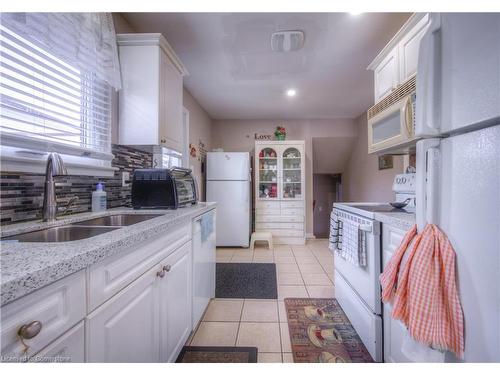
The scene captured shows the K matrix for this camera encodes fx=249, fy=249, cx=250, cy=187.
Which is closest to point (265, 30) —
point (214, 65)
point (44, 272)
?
point (214, 65)

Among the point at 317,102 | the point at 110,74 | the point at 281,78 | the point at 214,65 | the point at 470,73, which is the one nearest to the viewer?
the point at 470,73

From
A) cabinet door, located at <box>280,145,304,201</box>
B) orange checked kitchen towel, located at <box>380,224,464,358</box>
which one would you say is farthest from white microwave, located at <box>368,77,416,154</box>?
cabinet door, located at <box>280,145,304,201</box>

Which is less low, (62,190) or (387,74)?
(387,74)

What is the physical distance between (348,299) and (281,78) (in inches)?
99.5

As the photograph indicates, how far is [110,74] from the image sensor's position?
176 cm

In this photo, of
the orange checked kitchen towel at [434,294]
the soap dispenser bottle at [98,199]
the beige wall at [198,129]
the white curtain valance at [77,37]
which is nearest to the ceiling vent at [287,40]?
the white curtain valance at [77,37]

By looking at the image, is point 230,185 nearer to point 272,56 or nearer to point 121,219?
point 272,56

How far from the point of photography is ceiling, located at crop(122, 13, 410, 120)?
2.03 m

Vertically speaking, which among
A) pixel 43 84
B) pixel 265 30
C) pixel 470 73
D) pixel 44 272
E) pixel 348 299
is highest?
pixel 265 30

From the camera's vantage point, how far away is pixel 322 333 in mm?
1779

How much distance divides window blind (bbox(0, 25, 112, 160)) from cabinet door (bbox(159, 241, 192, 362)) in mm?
899

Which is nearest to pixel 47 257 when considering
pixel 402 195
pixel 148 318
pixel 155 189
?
pixel 148 318

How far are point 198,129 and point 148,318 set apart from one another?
11.2 ft
